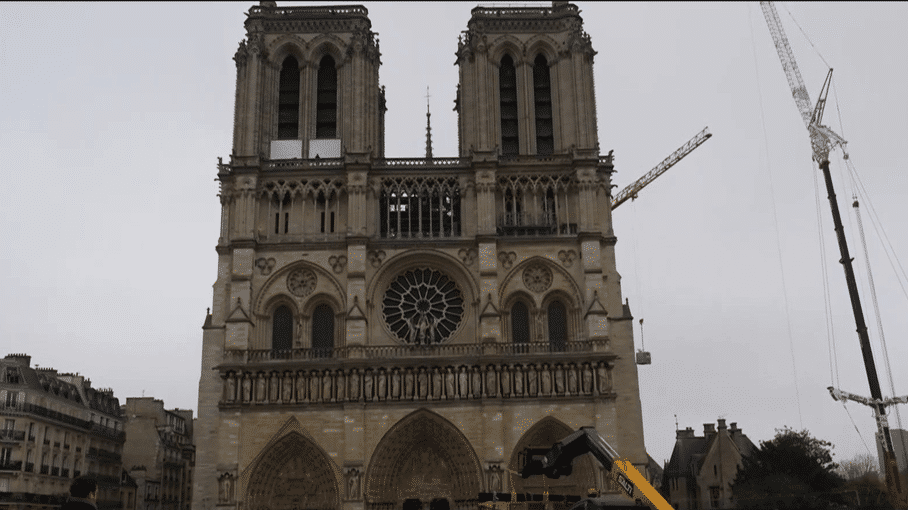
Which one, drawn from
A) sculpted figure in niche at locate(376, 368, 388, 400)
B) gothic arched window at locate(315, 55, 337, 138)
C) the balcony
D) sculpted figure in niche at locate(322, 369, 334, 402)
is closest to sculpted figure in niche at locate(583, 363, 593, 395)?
sculpted figure in niche at locate(376, 368, 388, 400)

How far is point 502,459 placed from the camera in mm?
36562

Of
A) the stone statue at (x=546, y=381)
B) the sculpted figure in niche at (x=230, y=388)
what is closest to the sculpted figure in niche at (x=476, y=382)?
the stone statue at (x=546, y=381)

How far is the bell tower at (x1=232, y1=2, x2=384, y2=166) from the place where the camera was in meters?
42.2

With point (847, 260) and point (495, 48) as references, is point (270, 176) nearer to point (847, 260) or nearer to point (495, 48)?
point (495, 48)

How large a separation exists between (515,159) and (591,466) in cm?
1441

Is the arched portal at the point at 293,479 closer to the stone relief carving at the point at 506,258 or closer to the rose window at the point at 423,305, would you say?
the rose window at the point at 423,305

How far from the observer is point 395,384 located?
37.6 m

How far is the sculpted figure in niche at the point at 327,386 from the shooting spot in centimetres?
3753

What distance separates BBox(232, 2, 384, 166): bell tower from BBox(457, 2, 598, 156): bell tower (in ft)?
16.1

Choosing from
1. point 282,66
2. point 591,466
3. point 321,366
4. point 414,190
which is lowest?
point 591,466

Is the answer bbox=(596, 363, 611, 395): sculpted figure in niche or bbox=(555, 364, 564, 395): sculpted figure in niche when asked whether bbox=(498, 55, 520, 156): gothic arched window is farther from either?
bbox=(596, 363, 611, 395): sculpted figure in niche

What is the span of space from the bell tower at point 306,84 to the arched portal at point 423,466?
13072 mm

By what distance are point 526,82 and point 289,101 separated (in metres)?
11.8

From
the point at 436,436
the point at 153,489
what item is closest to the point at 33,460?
the point at 153,489
